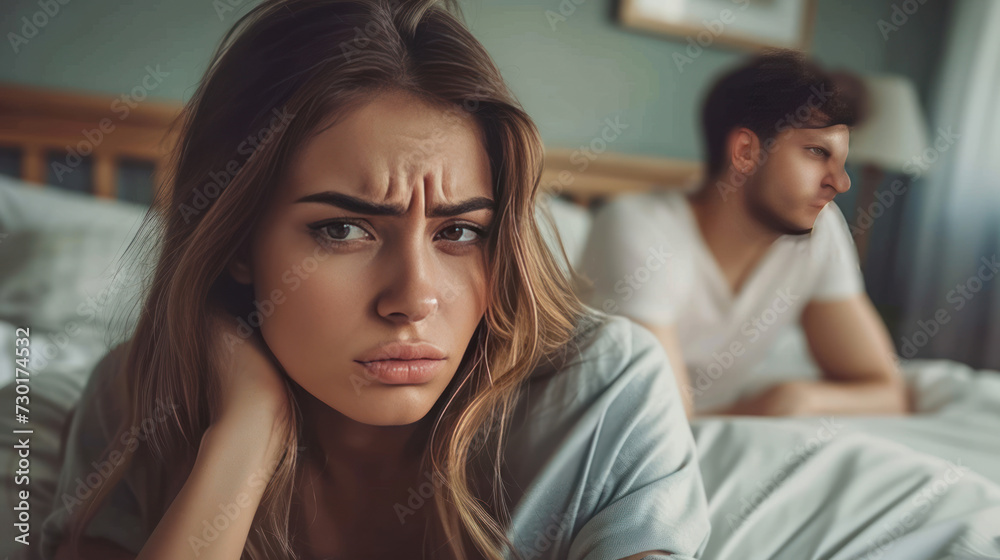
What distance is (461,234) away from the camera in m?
0.40

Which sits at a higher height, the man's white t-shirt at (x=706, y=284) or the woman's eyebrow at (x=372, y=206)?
the woman's eyebrow at (x=372, y=206)

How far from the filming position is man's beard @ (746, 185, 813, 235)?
1.20 feet

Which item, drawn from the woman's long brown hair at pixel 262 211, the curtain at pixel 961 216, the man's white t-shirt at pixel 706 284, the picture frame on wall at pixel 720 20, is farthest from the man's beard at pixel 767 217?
the curtain at pixel 961 216

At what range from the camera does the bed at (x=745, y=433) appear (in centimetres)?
47

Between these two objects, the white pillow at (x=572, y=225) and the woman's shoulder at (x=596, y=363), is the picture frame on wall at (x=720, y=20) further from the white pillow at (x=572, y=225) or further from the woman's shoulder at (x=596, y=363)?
the woman's shoulder at (x=596, y=363)

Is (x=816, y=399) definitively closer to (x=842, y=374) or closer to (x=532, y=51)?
(x=842, y=374)

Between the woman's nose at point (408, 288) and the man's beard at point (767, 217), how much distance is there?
0.20 m

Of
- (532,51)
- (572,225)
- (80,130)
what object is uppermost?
(532,51)

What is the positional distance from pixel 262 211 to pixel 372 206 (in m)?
0.09

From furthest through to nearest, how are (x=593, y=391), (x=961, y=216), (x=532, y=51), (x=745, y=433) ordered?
1. (x=961, y=216)
2. (x=532, y=51)
3. (x=745, y=433)
4. (x=593, y=391)

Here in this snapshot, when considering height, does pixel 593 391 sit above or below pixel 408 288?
below

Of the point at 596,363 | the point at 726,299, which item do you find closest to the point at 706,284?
the point at 726,299

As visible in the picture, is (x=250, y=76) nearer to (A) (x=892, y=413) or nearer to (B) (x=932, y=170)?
(A) (x=892, y=413)

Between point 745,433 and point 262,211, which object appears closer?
point 262,211
